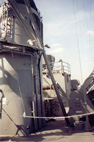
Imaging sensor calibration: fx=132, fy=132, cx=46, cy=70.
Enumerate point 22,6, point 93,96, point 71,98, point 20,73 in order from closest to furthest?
point 20,73 → point 71,98 → point 22,6 → point 93,96

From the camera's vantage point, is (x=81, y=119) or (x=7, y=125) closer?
(x=7, y=125)

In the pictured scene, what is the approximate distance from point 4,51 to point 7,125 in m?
5.26

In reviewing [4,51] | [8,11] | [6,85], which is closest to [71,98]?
[6,85]

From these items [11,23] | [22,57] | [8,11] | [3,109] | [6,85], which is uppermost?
[8,11]

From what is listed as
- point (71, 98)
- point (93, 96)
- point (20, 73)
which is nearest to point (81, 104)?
point (71, 98)

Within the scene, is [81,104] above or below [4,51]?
below

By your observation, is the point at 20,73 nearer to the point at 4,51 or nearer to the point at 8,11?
the point at 4,51

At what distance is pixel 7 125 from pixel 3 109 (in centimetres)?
113

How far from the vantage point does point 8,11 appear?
36.2 ft

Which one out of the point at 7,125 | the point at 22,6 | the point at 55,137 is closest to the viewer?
the point at 55,137

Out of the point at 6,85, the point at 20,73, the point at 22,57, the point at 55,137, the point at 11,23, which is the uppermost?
the point at 11,23

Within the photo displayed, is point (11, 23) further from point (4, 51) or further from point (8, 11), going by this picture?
point (4, 51)

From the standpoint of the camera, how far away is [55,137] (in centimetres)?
826

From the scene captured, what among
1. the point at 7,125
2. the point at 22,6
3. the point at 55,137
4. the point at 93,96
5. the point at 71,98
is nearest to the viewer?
the point at 55,137
